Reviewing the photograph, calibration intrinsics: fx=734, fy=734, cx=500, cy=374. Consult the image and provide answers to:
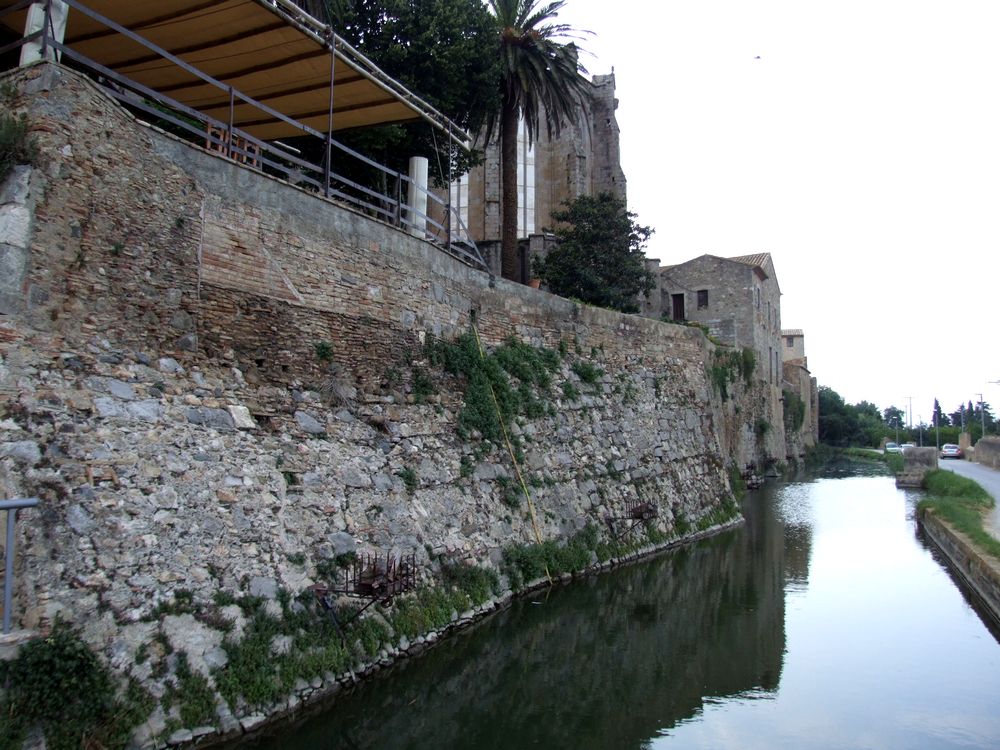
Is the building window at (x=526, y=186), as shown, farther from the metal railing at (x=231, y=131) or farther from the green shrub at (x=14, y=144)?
the green shrub at (x=14, y=144)

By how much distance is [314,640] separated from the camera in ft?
22.6

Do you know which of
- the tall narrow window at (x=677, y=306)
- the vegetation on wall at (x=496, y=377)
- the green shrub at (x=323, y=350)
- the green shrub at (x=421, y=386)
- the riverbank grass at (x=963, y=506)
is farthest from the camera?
the tall narrow window at (x=677, y=306)

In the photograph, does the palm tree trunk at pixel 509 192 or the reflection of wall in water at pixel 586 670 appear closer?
the reflection of wall in water at pixel 586 670

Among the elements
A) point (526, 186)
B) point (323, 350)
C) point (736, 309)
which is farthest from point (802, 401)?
point (323, 350)

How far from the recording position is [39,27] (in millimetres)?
7539

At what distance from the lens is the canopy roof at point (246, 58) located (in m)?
8.84

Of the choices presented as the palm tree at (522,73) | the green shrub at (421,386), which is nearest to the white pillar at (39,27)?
the green shrub at (421,386)

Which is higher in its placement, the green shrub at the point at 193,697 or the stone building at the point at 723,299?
the stone building at the point at 723,299

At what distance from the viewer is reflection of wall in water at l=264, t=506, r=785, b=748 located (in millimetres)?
7016

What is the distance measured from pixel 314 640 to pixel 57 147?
510 centimetres

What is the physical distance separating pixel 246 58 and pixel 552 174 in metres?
27.4

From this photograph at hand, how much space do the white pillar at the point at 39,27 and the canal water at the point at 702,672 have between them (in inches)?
264

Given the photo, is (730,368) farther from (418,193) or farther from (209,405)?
(209,405)

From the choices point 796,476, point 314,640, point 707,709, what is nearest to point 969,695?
point 707,709
